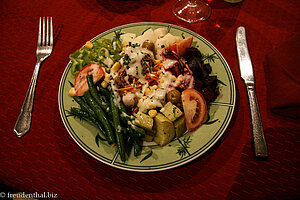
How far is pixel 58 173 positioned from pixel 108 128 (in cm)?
72

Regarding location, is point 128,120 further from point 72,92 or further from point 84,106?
point 72,92

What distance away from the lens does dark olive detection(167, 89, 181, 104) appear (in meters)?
2.34

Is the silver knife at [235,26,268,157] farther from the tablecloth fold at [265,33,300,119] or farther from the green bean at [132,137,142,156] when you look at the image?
the green bean at [132,137,142,156]

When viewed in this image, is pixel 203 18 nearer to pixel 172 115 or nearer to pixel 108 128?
pixel 172 115

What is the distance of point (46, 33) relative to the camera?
323cm

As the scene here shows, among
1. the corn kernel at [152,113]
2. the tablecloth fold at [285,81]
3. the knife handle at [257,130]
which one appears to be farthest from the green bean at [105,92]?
the tablecloth fold at [285,81]

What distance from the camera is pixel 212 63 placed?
2.59 m

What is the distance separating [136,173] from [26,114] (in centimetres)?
164

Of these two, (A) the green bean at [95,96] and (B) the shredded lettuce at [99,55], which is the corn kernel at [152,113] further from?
(B) the shredded lettuce at [99,55]

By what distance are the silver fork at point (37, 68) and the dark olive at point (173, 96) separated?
1815mm

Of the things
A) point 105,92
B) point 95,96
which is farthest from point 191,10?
point 95,96

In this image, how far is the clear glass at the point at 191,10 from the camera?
3.36 m

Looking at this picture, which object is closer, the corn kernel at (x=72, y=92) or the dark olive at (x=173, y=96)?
the dark olive at (x=173, y=96)

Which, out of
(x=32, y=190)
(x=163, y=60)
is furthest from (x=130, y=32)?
(x=32, y=190)
